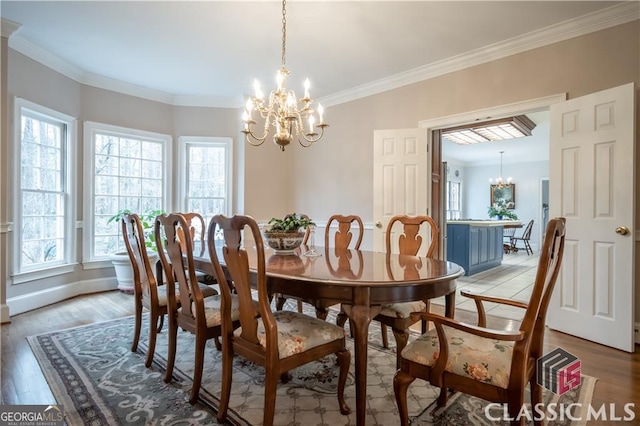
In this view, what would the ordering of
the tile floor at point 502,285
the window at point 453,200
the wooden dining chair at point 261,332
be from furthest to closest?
the window at point 453,200 < the tile floor at point 502,285 < the wooden dining chair at point 261,332

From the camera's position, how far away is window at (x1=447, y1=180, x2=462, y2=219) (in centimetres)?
1052

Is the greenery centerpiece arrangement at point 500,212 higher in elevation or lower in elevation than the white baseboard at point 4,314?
higher

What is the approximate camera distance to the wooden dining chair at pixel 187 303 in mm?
1831

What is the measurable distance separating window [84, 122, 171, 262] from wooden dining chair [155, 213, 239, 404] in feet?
9.37

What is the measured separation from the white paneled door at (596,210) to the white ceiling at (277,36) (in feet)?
2.67

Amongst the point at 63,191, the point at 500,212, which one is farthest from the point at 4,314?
the point at 500,212

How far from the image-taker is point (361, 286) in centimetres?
148

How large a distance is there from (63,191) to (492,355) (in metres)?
4.61

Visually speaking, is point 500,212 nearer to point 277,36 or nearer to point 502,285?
point 502,285

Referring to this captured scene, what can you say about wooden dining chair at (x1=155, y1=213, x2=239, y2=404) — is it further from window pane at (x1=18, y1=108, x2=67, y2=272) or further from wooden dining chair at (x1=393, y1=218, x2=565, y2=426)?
window pane at (x1=18, y1=108, x2=67, y2=272)

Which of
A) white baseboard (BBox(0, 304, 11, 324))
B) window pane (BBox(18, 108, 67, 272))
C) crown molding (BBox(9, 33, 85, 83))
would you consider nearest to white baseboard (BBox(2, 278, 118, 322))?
white baseboard (BBox(0, 304, 11, 324))

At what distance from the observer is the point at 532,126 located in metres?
5.67

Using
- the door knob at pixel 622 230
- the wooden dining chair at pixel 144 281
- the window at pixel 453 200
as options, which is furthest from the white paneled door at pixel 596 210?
the window at pixel 453 200

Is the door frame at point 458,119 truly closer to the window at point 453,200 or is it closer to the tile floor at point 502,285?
the tile floor at point 502,285
